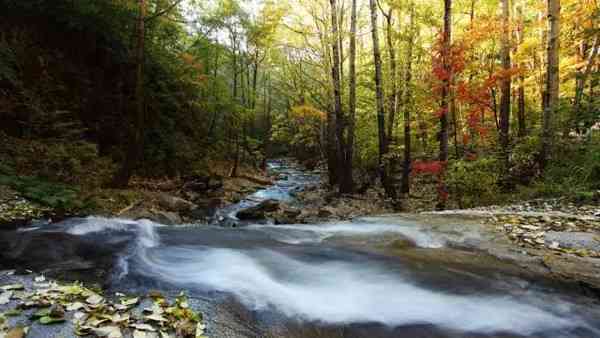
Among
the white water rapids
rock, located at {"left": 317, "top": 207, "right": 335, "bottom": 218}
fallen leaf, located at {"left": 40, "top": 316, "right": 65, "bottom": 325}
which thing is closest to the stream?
the white water rapids

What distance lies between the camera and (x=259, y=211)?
8992 millimetres

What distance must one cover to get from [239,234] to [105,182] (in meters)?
4.87

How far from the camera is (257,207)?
30.8 ft

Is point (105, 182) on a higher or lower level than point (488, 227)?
higher

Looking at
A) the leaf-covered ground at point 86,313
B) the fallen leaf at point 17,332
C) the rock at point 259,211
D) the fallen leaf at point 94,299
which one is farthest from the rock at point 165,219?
the fallen leaf at point 17,332

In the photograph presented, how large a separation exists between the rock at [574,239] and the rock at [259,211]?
6.16 metres

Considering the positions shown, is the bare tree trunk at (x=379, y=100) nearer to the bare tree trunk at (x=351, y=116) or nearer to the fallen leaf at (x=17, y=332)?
the bare tree trunk at (x=351, y=116)

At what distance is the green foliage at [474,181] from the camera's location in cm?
810

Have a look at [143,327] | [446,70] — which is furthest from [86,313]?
[446,70]

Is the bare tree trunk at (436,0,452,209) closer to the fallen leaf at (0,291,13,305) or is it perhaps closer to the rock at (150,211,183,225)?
the rock at (150,211,183,225)

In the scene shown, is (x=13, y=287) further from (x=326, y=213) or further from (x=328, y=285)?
(x=326, y=213)

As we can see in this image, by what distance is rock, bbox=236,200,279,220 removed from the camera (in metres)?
8.73

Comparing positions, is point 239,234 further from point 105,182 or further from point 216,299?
point 105,182

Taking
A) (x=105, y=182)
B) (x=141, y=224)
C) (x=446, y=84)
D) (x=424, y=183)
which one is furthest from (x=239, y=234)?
(x=424, y=183)
